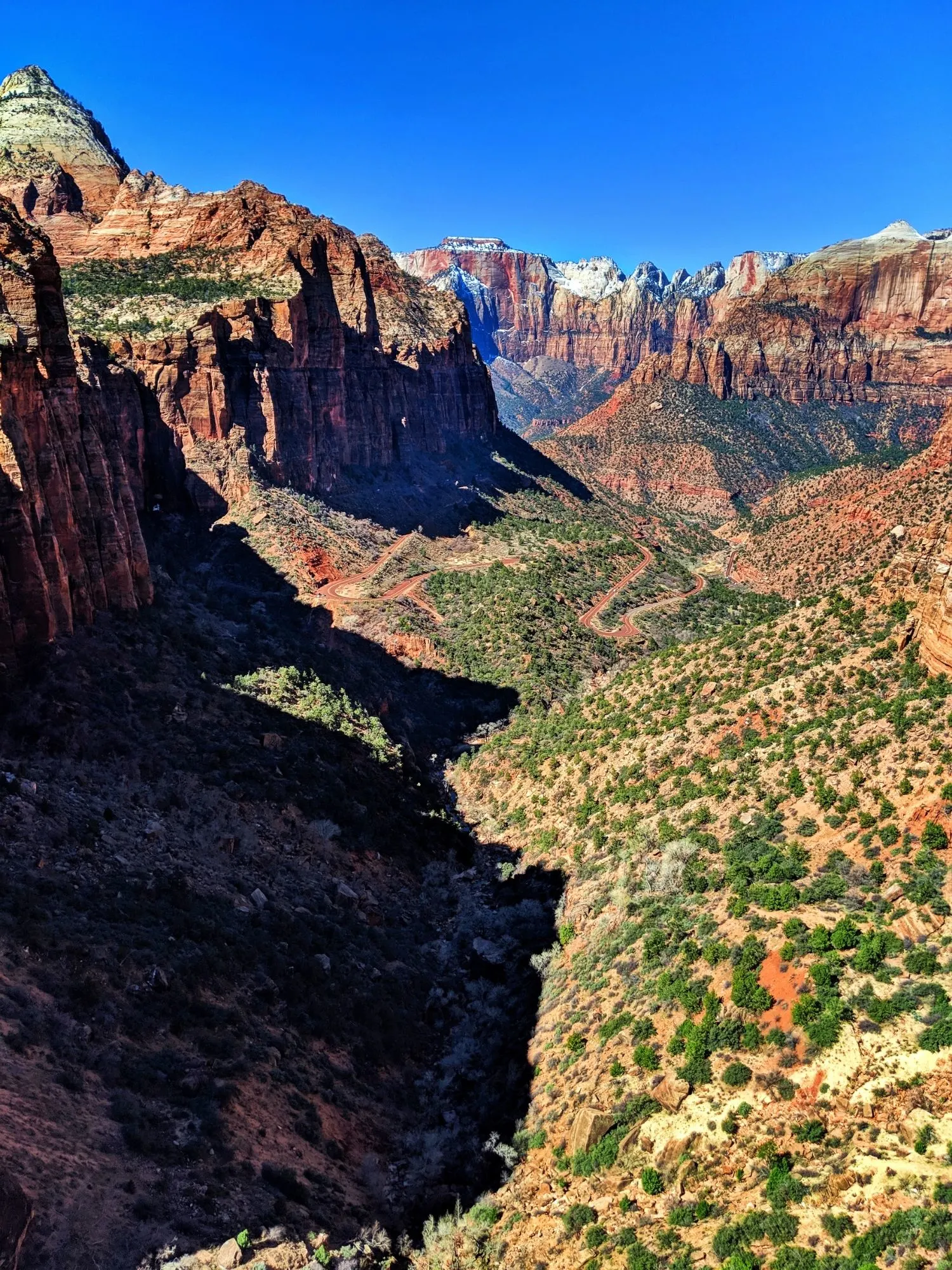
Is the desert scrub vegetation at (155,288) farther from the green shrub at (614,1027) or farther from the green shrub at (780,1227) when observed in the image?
the green shrub at (780,1227)

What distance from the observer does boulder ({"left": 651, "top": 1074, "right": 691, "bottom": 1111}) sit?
898 inches

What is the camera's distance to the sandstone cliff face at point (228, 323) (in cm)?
7775

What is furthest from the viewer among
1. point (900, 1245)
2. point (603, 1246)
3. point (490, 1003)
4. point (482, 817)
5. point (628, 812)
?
point (482, 817)

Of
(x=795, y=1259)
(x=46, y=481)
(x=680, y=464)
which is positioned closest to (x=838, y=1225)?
(x=795, y=1259)

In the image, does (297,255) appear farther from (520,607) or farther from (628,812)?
(628,812)

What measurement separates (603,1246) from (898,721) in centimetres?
2230

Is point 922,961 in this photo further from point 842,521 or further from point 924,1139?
point 842,521

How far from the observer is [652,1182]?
2094 cm

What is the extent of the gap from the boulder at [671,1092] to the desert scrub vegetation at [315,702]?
3007cm

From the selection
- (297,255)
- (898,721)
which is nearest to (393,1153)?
(898,721)

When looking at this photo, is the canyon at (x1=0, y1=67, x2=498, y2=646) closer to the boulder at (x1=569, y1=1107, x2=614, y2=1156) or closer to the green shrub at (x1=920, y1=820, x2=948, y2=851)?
the boulder at (x1=569, y1=1107, x2=614, y2=1156)

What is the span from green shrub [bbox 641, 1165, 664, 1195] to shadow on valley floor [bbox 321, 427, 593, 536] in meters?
83.9

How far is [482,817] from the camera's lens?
171 ft

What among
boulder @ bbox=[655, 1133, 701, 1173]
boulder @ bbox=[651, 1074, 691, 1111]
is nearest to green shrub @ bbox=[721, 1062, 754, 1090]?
boulder @ bbox=[651, 1074, 691, 1111]
